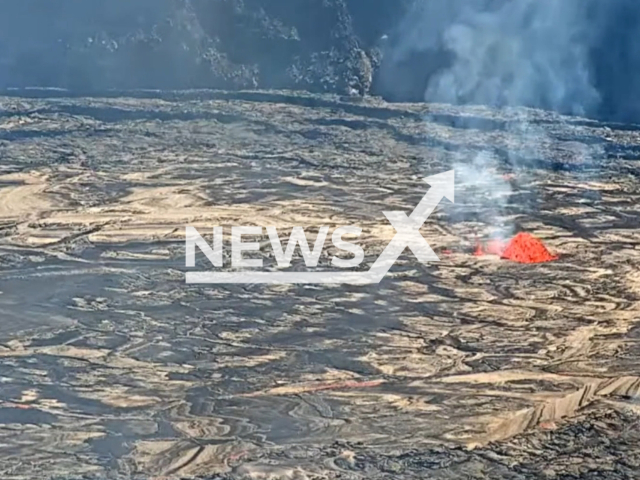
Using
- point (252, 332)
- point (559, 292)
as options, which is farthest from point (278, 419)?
point (559, 292)

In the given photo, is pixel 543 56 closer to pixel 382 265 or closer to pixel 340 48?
pixel 340 48

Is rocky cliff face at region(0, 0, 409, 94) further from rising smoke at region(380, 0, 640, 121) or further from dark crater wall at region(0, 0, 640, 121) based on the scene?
rising smoke at region(380, 0, 640, 121)

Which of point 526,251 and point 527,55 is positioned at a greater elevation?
point 527,55

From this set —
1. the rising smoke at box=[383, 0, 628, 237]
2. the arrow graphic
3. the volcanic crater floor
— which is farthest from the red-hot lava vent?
the rising smoke at box=[383, 0, 628, 237]

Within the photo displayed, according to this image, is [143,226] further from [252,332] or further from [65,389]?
[65,389]

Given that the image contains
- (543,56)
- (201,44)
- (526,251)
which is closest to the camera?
(526,251)

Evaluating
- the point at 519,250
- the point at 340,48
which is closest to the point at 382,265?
the point at 519,250

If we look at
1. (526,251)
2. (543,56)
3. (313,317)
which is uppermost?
(543,56)
